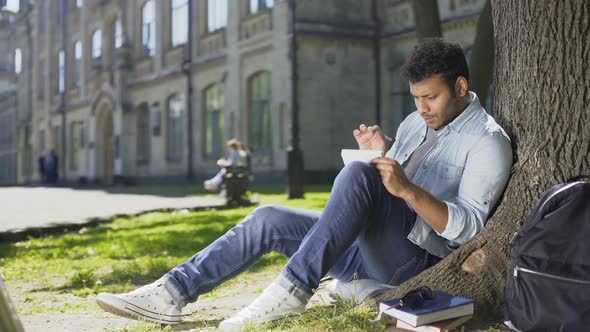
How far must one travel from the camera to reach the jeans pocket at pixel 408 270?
3492mm

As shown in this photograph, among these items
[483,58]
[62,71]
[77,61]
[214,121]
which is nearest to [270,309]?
[483,58]

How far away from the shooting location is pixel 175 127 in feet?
88.5

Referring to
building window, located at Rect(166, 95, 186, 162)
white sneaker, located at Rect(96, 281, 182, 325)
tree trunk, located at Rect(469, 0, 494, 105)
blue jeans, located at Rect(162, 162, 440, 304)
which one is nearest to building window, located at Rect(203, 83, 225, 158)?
building window, located at Rect(166, 95, 186, 162)

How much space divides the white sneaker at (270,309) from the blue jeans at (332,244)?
0.23ft

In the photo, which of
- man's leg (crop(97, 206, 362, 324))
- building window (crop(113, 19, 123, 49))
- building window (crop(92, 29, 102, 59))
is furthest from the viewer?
building window (crop(92, 29, 102, 59))

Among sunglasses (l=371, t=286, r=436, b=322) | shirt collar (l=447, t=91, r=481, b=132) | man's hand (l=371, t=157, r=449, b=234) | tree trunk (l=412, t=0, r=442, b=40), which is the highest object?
tree trunk (l=412, t=0, r=442, b=40)

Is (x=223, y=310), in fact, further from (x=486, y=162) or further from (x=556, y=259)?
(x=556, y=259)

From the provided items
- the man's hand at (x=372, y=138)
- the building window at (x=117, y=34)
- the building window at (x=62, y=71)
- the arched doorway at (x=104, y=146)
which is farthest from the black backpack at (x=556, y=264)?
the building window at (x=62, y=71)

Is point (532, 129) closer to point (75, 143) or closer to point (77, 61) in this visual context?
point (75, 143)

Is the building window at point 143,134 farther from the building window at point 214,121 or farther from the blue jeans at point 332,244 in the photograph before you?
the blue jeans at point 332,244

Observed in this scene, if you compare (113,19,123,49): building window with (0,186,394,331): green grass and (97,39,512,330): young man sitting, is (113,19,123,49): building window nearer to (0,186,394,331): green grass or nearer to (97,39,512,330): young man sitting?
(0,186,394,331): green grass

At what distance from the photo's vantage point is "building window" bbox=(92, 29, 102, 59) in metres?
34.0

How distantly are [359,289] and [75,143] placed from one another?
3616 centimetres

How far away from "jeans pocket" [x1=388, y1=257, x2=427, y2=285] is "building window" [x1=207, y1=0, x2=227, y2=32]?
2121cm
